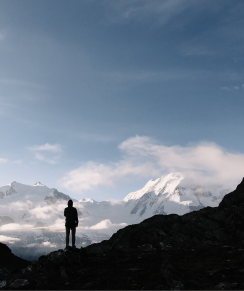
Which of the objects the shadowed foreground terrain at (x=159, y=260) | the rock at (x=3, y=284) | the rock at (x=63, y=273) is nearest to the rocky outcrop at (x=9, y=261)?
the shadowed foreground terrain at (x=159, y=260)

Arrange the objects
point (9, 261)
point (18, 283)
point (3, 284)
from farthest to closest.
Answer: point (9, 261) < point (3, 284) < point (18, 283)

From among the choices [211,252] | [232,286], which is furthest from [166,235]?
[232,286]

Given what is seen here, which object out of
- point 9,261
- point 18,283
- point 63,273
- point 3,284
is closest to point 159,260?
point 63,273

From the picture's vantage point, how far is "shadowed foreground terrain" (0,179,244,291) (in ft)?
45.2

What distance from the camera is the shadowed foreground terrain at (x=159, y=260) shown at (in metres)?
13.8

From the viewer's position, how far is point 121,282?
14.1 meters

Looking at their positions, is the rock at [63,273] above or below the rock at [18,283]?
above

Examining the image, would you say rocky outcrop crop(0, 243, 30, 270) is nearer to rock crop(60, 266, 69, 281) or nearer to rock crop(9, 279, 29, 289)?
rock crop(9, 279, 29, 289)

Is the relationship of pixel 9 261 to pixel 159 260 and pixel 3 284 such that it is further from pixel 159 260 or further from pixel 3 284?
pixel 159 260

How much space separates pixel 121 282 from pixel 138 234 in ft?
39.0

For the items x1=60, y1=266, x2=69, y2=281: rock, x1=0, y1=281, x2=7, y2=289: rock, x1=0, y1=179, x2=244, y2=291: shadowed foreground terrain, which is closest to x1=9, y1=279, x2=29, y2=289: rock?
x1=0, y1=179, x2=244, y2=291: shadowed foreground terrain

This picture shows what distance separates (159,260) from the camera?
1805 cm

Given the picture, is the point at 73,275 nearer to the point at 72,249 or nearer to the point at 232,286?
the point at 72,249

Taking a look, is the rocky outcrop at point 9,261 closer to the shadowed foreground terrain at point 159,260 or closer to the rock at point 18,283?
the shadowed foreground terrain at point 159,260
